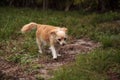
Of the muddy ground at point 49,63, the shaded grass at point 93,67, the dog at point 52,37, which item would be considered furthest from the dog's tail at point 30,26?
the shaded grass at point 93,67

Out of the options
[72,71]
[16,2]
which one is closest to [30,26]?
[72,71]

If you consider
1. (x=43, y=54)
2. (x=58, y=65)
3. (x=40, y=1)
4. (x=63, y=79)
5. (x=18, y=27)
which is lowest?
(x=63, y=79)

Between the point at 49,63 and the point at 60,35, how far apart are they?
0.88 meters

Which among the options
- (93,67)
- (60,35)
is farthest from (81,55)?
(93,67)

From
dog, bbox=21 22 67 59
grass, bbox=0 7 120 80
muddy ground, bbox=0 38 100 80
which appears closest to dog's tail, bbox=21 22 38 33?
grass, bbox=0 7 120 80

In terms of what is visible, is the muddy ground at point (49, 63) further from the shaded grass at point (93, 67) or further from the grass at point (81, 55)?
the shaded grass at point (93, 67)

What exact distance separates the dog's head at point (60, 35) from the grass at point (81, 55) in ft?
2.03

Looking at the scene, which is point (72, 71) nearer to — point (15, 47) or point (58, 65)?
point (58, 65)

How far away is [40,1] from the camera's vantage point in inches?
1029

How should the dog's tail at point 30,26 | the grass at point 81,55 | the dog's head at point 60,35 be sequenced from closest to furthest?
A: the grass at point 81,55 < the dog's head at point 60,35 < the dog's tail at point 30,26

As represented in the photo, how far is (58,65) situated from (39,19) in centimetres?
817

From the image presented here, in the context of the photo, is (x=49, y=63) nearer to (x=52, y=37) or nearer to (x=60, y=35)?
(x=52, y=37)

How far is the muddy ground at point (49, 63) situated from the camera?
29.6 feet

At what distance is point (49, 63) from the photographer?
33.4ft
